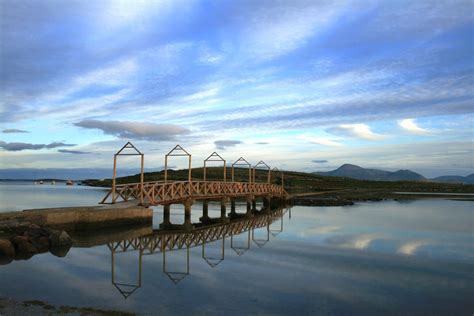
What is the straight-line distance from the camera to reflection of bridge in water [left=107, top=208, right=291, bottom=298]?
13.4 m

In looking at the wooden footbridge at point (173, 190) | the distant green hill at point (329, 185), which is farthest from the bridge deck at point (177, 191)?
the distant green hill at point (329, 185)

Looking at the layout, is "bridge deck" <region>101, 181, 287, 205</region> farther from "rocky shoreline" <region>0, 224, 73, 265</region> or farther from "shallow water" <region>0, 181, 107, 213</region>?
"shallow water" <region>0, 181, 107, 213</region>

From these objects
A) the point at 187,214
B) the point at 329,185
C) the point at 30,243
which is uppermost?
the point at 329,185

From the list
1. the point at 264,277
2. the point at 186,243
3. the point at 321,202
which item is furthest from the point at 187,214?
the point at 321,202

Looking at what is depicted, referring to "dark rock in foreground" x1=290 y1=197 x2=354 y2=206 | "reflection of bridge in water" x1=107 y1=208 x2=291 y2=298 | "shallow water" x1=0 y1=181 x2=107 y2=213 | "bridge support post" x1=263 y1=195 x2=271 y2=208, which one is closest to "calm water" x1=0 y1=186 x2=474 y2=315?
"reflection of bridge in water" x1=107 y1=208 x2=291 y2=298

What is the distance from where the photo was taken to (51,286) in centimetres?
1112

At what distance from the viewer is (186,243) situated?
19.3 m

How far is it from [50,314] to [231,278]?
570 centimetres

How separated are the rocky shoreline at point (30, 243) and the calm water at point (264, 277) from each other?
0.53 m

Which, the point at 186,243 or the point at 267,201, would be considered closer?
the point at 186,243

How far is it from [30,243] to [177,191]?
13.8 metres

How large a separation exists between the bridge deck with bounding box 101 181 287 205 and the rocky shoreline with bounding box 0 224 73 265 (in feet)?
20.4

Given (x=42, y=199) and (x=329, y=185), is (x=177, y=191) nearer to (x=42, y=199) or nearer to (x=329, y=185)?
(x=42, y=199)

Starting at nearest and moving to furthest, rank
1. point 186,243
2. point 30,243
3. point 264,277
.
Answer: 1. point 264,277
2. point 30,243
3. point 186,243
